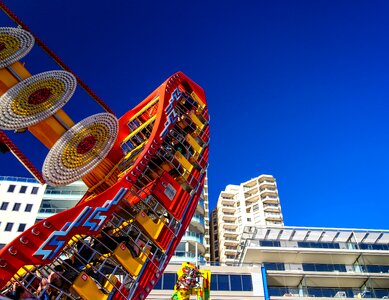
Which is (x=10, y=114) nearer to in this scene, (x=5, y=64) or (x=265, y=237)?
(x=5, y=64)

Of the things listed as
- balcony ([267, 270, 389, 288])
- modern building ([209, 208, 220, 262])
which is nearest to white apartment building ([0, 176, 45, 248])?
balcony ([267, 270, 389, 288])

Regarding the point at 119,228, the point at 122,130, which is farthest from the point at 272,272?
the point at 119,228

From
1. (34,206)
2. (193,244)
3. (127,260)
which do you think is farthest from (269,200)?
(127,260)

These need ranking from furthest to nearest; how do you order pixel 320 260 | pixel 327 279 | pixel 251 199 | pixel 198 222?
pixel 251 199, pixel 198 222, pixel 320 260, pixel 327 279

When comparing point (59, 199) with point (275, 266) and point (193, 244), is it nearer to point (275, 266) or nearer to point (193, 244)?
point (193, 244)

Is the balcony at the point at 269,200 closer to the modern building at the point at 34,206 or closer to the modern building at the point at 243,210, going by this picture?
the modern building at the point at 243,210

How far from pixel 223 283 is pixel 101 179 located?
91.2 feet

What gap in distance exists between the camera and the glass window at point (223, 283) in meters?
40.6

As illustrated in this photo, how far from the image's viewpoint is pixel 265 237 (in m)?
52.3

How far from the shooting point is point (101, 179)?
1764cm

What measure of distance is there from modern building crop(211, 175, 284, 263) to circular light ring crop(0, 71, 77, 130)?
264ft

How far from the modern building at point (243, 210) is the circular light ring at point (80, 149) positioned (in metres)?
79.4

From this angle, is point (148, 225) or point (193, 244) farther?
point (193, 244)

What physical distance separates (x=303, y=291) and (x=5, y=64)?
4244 centimetres
